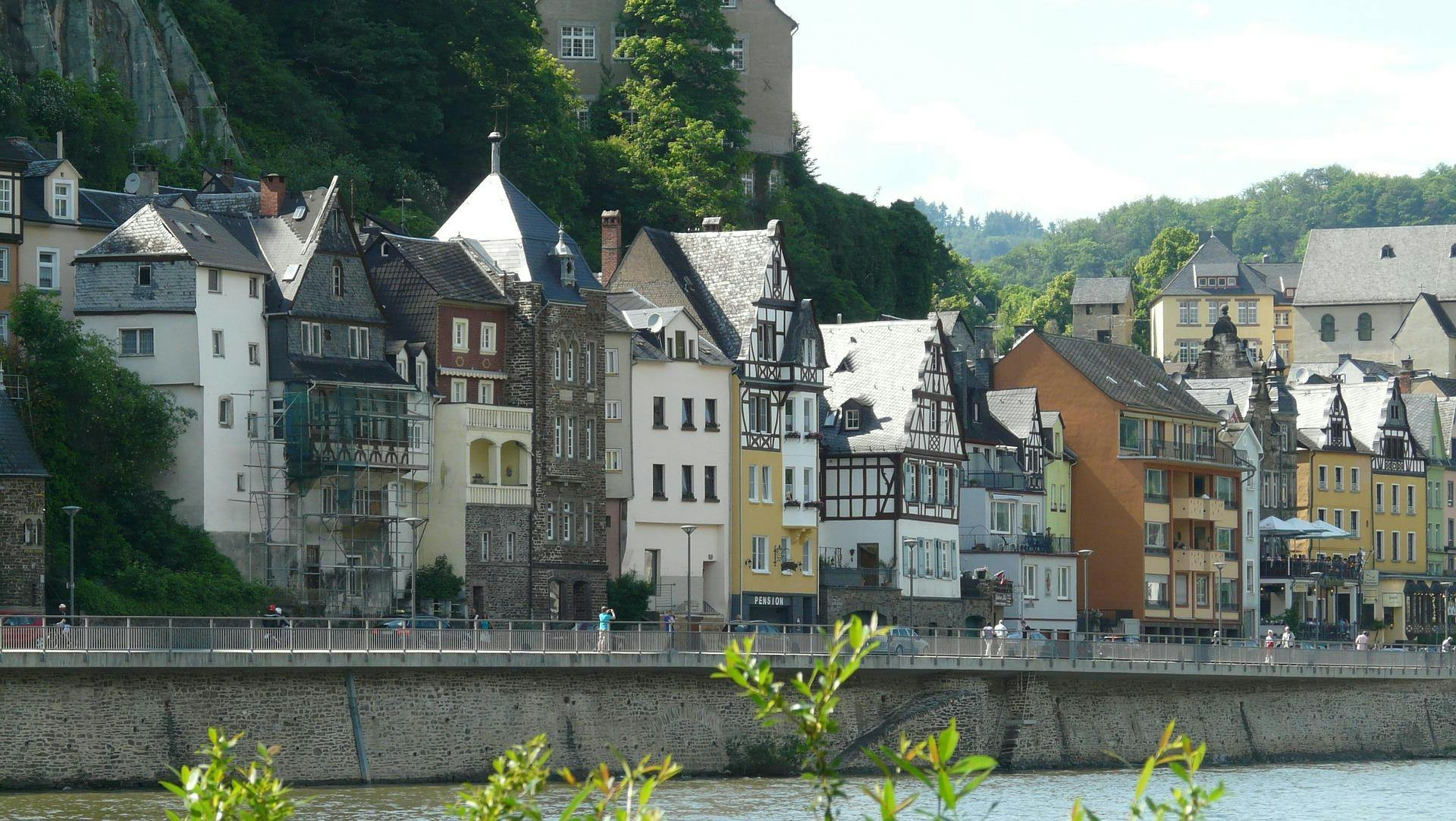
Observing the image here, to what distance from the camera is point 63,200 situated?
2640 inches

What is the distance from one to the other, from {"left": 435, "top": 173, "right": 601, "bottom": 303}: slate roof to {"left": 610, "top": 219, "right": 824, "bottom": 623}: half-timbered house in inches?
221

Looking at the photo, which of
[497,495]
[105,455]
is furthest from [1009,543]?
[105,455]

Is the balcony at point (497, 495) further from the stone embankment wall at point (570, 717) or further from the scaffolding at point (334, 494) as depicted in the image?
the stone embankment wall at point (570, 717)

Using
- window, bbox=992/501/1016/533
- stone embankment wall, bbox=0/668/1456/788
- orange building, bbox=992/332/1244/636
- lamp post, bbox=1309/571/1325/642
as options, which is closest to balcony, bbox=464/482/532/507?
stone embankment wall, bbox=0/668/1456/788

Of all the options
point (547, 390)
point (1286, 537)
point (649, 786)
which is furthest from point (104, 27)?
point (649, 786)

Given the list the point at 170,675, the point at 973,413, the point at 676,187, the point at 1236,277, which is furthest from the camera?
the point at 1236,277

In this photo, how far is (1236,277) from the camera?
172m

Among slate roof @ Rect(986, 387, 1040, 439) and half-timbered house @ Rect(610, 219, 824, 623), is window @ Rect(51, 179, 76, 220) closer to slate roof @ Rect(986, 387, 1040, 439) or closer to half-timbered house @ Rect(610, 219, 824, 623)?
half-timbered house @ Rect(610, 219, 824, 623)

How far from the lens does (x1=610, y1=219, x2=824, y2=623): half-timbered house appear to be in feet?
258

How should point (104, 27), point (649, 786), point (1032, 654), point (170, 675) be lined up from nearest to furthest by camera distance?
point (649, 786)
point (170, 675)
point (1032, 654)
point (104, 27)

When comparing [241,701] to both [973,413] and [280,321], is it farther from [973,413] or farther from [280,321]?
[973,413]

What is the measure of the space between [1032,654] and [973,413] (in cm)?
2627

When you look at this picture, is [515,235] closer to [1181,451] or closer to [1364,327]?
[1181,451]

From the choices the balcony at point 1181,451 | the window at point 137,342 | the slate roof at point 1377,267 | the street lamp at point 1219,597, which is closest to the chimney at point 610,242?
the balcony at point 1181,451
